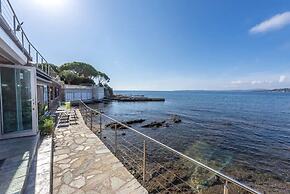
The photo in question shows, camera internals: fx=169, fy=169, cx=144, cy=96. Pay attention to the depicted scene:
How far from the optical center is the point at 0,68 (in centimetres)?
485

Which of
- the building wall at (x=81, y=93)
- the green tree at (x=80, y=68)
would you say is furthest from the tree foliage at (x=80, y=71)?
the building wall at (x=81, y=93)

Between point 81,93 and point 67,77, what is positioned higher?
point 67,77

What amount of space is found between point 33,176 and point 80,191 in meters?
1.03

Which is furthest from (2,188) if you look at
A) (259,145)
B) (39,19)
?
(259,145)

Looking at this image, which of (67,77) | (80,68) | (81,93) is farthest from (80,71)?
(81,93)

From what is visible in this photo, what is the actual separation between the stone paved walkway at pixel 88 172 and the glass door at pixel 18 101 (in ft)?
4.19

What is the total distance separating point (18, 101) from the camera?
5.37m

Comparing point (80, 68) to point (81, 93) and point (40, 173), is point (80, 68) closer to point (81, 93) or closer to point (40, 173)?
point (81, 93)

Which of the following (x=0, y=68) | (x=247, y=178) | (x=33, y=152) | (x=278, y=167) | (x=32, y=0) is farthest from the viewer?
(x=278, y=167)

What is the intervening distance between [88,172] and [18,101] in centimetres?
379

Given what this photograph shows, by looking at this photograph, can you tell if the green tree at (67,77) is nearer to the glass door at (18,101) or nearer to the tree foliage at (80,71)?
the tree foliage at (80,71)

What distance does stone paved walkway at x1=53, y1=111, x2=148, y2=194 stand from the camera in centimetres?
279

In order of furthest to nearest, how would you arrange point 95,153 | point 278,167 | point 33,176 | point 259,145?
1. point 259,145
2. point 278,167
3. point 95,153
4. point 33,176

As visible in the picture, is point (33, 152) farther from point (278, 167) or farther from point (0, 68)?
point (278, 167)
